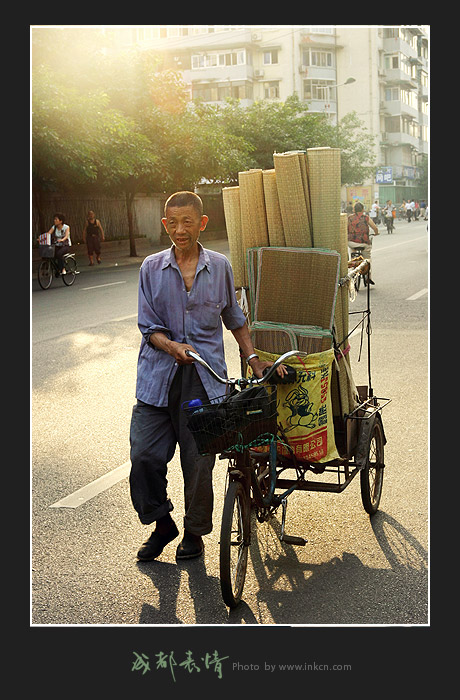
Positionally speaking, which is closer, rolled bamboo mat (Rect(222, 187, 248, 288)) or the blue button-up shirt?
the blue button-up shirt

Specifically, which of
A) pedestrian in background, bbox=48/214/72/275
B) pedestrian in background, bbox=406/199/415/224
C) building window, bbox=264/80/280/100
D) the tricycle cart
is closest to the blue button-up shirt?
the tricycle cart

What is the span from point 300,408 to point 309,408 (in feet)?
0.14

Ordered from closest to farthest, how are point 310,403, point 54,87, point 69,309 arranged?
point 310,403
point 69,309
point 54,87

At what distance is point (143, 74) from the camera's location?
93.1 feet

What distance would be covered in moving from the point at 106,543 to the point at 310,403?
1258 mm

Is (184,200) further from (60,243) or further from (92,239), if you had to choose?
(92,239)

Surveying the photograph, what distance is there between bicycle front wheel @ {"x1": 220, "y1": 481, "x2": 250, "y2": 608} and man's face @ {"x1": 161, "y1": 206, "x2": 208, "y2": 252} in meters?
1.07

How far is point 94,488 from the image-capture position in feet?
17.7

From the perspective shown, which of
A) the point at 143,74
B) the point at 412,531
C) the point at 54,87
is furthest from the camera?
the point at 143,74

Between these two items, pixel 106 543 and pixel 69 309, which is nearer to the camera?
pixel 106 543

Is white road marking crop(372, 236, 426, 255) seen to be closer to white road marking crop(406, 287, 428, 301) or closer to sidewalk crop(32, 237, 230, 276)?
sidewalk crop(32, 237, 230, 276)

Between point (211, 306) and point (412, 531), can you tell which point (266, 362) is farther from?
point (412, 531)

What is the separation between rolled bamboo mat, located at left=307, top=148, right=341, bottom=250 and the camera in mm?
4297

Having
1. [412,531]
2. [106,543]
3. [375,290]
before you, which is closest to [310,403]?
[412,531]
